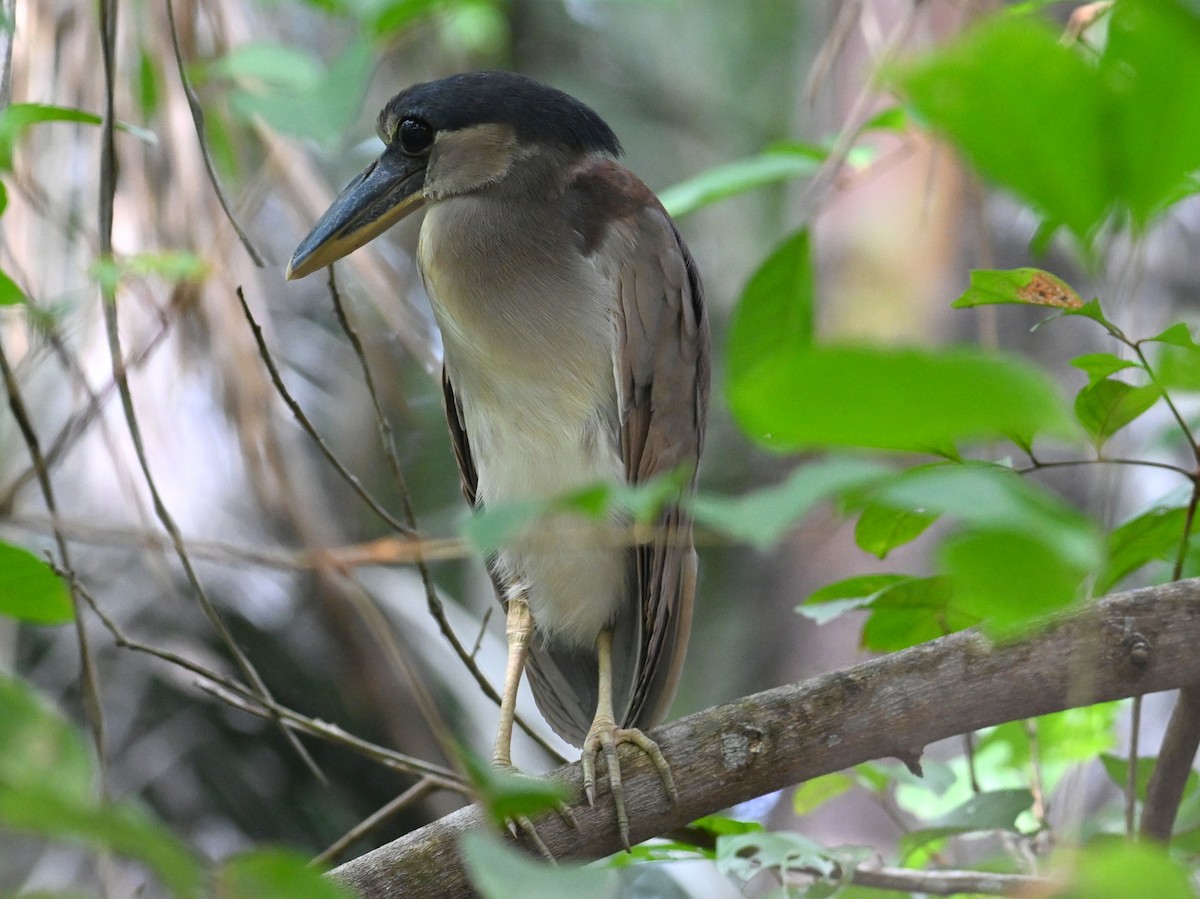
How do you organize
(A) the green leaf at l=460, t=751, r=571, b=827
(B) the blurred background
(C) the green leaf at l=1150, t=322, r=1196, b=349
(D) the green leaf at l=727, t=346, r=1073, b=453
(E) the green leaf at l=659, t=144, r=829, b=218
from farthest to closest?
(B) the blurred background → (E) the green leaf at l=659, t=144, r=829, b=218 → (C) the green leaf at l=1150, t=322, r=1196, b=349 → (A) the green leaf at l=460, t=751, r=571, b=827 → (D) the green leaf at l=727, t=346, r=1073, b=453

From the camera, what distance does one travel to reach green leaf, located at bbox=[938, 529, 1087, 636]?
381 mm

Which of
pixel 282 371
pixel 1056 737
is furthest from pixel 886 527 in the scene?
pixel 282 371

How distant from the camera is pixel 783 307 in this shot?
3.41 feet

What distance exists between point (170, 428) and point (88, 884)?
0.99m

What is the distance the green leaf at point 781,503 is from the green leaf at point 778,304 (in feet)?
2.10

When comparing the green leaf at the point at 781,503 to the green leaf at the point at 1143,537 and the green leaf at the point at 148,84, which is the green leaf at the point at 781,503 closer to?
the green leaf at the point at 1143,537

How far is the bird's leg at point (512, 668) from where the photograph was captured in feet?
5.24

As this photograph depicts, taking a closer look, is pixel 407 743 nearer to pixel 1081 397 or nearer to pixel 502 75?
pixel 502 75

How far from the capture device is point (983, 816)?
51.4 inches

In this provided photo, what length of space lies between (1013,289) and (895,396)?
73 centimetres

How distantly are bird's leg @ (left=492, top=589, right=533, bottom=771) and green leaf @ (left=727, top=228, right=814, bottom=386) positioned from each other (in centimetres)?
75

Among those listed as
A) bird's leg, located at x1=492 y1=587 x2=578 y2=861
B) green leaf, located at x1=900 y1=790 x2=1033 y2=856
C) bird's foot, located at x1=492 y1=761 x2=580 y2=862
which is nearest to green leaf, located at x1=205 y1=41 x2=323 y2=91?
bird's leg, located at x1=492 y1=587 x2=578 y2=861

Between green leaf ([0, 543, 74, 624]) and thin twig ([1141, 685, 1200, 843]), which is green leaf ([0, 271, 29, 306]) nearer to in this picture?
green leaf ([0, 543, 74, 624])

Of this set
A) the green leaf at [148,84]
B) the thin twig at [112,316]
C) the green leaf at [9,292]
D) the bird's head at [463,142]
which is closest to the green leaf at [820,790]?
the thin twig at [112,316]
